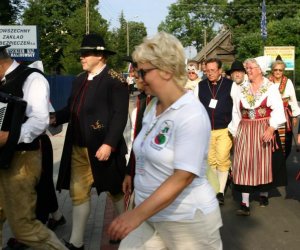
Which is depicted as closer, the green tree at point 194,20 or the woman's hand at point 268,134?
the woman's hand at point 268,134

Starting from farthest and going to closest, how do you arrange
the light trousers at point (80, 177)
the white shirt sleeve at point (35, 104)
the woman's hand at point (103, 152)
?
the light trousers at point (80, 177), the woman's hand at point (103, 152), the white shirt sleeve at point (35, 104)

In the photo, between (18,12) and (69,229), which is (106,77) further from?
(18,12)

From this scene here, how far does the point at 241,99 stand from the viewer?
6074 millimetres

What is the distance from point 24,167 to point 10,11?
2833 cm

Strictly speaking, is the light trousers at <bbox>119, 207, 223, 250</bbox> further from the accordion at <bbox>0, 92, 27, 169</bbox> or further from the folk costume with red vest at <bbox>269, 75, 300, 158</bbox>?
the folk costume with red vest at <bbox>269, 75, 300, 158</bbox>

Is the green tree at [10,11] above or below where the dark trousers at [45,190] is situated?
above

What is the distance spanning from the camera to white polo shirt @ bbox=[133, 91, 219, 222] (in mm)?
2391

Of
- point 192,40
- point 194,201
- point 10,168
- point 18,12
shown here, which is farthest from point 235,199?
point 192,40

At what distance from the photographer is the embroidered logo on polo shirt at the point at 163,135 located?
246cm

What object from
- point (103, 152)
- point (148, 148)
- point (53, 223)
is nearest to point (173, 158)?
point (148, 148)

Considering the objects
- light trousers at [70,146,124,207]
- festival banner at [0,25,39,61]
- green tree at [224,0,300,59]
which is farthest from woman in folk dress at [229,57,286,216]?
green tree at [224,0,300,59]

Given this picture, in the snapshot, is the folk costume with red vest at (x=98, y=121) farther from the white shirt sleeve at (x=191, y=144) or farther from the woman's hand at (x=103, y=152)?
the white shirt sleeve at (x=191, y=144)

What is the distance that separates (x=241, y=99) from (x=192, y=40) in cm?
8455

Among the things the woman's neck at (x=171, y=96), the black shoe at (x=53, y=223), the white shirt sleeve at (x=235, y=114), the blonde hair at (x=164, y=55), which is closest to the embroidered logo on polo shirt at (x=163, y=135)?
the woman's neck at (x=171, y=96)
